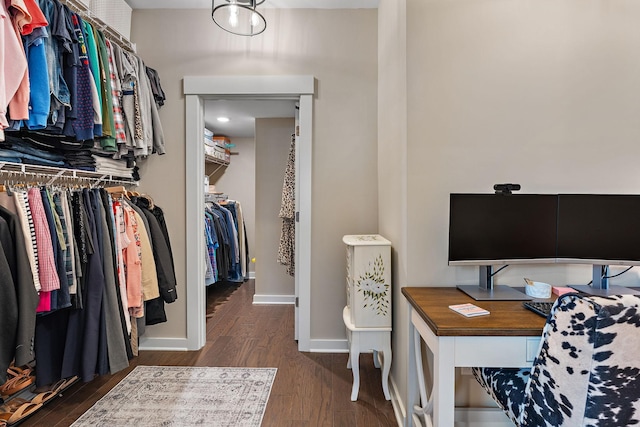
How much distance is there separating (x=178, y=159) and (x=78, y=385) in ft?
5.43

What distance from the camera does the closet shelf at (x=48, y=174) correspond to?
68.9 inches

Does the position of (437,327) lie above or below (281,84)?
below

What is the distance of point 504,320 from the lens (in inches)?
50.9

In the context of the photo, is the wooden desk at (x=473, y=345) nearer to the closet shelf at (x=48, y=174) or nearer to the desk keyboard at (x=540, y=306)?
the desk keyboard at (x=540, y=306)

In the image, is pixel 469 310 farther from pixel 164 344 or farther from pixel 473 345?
pixel 164 344

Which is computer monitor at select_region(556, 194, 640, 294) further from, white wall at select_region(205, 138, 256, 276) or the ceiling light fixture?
white wall at select_region(205, 138, 256, 276)

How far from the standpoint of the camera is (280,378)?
231 cm

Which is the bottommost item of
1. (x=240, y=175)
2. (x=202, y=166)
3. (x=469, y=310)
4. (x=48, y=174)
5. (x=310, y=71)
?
(x=469, y=310)

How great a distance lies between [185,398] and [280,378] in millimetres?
589

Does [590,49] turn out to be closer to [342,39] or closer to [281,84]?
[342,39]

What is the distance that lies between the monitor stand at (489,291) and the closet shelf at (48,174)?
2.27m

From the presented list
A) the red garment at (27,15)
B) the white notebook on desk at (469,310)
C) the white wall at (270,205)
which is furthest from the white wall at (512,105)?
the white wall at (270,205)

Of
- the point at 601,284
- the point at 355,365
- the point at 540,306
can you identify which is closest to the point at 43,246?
the point at 355,365

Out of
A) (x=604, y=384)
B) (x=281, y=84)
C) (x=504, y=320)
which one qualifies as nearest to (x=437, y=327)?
(x=504, y=320)
